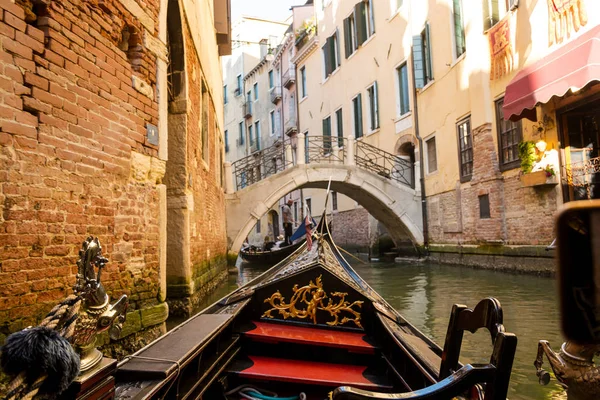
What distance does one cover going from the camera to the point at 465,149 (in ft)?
25.3

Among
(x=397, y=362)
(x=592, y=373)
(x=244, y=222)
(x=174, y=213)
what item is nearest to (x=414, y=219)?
(x=244, y=222)

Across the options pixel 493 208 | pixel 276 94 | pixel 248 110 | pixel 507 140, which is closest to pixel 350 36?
pixel 276 94

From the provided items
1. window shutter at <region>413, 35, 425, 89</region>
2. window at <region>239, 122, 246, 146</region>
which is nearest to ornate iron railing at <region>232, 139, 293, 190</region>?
window shutter at <region>413, 35, 425, 89</region>

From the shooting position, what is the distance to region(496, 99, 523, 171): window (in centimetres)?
640

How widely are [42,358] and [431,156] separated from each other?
8857mm

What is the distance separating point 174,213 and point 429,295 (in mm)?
3034

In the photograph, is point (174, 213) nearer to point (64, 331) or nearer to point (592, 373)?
point (64, 331)

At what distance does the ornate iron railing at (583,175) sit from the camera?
17.6ft

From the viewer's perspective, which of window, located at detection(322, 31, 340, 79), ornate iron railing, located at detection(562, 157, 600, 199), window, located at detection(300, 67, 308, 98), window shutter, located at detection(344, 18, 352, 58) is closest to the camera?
ornate iron railing, located at detection(562, 157, 600, 199)

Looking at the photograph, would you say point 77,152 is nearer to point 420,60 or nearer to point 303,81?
point 420,60

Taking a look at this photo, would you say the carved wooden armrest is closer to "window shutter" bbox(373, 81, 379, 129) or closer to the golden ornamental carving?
the golden ornamental carving

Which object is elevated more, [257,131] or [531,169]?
[257,131]

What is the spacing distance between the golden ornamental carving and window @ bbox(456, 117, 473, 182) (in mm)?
5897

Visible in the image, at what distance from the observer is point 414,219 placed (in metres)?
9.09
